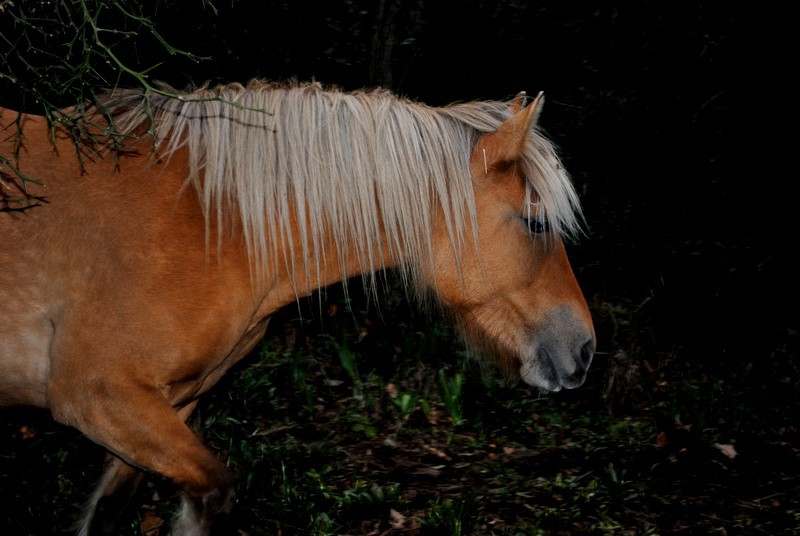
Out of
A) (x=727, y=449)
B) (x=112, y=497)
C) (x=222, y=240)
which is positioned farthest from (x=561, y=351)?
(x=727, y=449)

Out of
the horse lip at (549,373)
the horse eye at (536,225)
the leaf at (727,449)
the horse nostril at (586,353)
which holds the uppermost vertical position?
the horse eye at (536,225)

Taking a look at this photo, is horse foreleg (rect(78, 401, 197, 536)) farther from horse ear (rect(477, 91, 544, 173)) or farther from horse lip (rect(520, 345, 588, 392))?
horse ear (rect(477, 91, 544, 173))

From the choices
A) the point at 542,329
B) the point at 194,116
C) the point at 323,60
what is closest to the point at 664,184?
the point at 323,60

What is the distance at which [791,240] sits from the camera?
6.55 m

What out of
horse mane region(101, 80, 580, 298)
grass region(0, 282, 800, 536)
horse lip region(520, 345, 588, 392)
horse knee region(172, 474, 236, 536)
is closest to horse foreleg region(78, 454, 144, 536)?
grass region(0, 282, 800, 536)

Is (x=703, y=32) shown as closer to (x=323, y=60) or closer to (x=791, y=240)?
(x=791, y=240)

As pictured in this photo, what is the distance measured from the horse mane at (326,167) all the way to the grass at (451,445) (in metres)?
1.53

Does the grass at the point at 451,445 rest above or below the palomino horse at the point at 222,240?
below

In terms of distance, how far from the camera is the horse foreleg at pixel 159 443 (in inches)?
111

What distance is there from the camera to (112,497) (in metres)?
3.55

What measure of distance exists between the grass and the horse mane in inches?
60.1

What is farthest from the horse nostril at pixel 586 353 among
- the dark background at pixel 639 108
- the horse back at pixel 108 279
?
the dark background at pixel 639 108

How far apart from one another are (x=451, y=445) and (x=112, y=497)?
228cm

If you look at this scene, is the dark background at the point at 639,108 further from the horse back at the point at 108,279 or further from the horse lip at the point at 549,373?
the horse back at the point at 108,279
